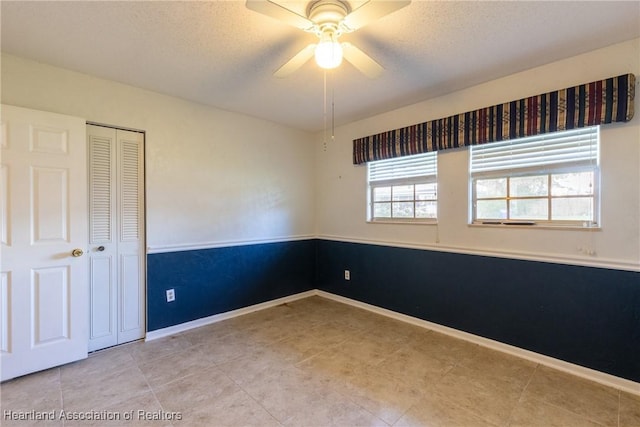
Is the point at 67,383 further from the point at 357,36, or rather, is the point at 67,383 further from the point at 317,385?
the point at 357,36

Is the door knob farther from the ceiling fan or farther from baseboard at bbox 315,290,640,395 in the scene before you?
baseboard at bbox 315,290,640,395

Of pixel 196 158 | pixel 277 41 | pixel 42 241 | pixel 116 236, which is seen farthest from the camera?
pixel 196 158

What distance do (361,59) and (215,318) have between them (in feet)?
9.87

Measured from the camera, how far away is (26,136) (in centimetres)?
221

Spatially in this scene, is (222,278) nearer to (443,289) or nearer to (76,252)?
(76,252)

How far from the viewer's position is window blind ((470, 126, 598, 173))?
225cm

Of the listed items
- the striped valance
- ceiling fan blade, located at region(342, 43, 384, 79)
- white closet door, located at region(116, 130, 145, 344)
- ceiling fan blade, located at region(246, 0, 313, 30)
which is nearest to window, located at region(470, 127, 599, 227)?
the striped valance

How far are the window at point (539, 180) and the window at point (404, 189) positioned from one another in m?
0.44

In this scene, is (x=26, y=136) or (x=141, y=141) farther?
(x=141, y=141)

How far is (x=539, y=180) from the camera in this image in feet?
8.16

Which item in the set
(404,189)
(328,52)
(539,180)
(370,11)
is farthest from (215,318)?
(539,180)

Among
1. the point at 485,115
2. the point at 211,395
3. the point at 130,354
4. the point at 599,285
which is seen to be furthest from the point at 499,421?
the point at 130,354

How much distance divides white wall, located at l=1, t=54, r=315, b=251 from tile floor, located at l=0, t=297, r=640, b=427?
3.91 feet

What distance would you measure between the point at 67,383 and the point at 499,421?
9.60 feet
